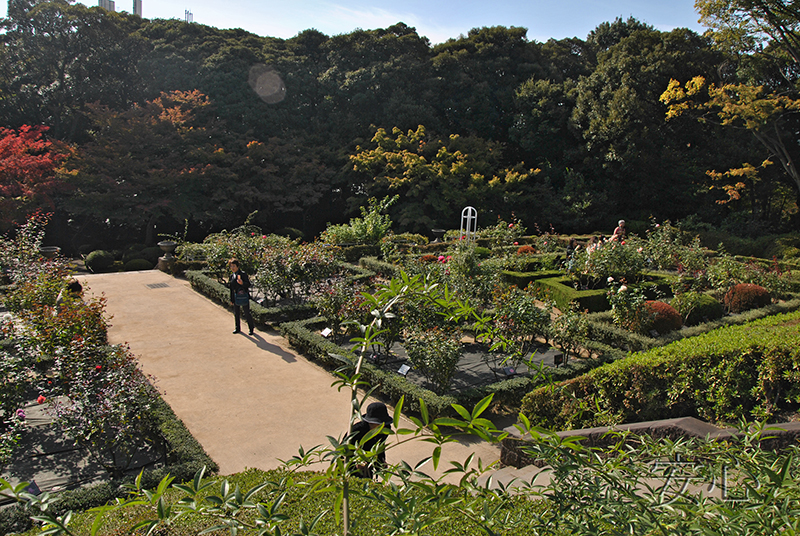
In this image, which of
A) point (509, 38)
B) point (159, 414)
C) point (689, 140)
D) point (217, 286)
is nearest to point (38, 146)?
point (217, 286)

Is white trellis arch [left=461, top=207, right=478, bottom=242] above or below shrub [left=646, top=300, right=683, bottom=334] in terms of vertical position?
above

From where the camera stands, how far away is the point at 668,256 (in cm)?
1254

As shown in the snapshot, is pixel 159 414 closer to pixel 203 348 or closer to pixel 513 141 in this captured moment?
pixel 203 348

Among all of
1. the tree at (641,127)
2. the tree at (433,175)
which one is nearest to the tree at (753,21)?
the tree at (641,127)

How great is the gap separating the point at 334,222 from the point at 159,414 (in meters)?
20.0

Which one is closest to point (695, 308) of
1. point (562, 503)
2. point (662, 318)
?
point (662, 318)

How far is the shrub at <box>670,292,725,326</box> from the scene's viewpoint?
28.1ft

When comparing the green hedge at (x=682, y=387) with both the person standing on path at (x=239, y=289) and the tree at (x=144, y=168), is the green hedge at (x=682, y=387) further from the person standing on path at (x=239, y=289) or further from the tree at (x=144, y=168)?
the tree at (x=144, y=168)

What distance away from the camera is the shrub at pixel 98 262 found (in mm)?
16703

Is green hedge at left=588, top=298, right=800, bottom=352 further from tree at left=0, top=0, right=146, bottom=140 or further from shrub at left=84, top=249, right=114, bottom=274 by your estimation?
tree at left=0, top=0, right=146, bottom=140

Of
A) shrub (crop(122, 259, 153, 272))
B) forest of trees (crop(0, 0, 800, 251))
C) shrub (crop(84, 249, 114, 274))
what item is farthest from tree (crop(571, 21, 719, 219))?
shrub (crop(84, 249, 114, 274))

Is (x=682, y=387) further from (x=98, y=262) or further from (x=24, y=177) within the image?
(x=24, y=177)

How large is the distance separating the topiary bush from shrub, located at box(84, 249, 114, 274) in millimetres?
18078

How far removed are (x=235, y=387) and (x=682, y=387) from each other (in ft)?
16.9
